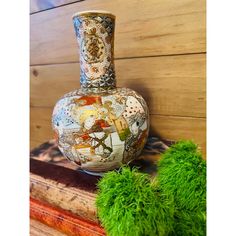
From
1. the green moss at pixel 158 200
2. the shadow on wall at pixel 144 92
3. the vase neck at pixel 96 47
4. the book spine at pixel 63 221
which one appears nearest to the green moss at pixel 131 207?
the green moss at pixel 158 200

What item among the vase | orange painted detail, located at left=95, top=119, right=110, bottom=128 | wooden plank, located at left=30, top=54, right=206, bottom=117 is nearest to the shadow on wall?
wooden plank, located at left=30, top=54, right=206, bottom=117

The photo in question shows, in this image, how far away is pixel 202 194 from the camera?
490 millimetres

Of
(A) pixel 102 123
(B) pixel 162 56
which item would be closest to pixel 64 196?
(A) pixel 102 123

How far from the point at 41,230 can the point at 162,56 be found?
22.0 inches

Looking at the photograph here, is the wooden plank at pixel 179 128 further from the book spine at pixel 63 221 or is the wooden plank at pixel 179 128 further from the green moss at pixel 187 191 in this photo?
the book spine at pixel 63 221

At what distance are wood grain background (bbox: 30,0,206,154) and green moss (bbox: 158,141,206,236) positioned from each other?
0.80 ft

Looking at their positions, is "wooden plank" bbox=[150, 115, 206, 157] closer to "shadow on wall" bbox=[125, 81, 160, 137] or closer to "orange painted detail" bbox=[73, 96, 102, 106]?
"shadow on wall" bbox=[125, 81, 160, 137]

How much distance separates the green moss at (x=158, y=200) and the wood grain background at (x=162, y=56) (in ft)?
0.83

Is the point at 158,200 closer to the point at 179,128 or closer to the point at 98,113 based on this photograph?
the point at 98,113

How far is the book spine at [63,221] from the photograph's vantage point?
1.84ft

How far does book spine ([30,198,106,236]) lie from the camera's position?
562mm

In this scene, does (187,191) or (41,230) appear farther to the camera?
(41,230)

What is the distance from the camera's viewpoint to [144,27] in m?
0.89
